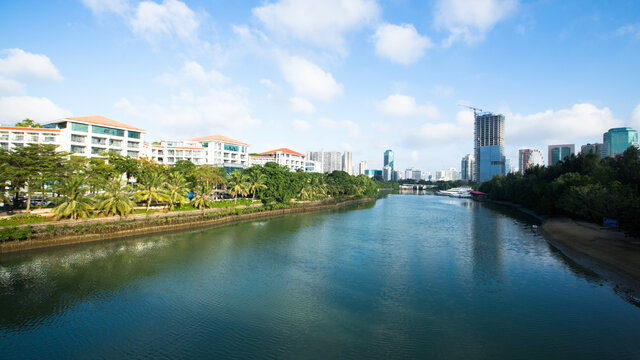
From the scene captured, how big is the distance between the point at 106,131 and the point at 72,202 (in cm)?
2648

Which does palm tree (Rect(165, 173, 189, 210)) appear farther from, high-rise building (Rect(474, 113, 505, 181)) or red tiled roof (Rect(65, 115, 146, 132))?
high-rise building (Rect(474, 113, 505, 181))

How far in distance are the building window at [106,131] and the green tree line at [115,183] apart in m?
9.25

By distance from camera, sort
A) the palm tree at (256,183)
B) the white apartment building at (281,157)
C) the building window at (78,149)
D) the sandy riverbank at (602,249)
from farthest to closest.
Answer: the white apartment building at (281,157) < the palm tree at (256,183) < the building window at (78,149) < the sandy riverbank at (602,249)

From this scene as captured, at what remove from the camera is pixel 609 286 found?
51.2ft

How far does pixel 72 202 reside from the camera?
76.0 feet

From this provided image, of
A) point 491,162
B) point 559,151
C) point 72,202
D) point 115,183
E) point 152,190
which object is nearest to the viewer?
point 72,202

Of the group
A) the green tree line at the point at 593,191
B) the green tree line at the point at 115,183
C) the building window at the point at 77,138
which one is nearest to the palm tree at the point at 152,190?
the green tree line at the point at 115,183

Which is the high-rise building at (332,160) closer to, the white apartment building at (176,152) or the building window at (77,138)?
the white apartment building at (176,152)

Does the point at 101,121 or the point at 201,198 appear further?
the point at 101,121

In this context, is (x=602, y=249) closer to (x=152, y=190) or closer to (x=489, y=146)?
(x=152, y=190)

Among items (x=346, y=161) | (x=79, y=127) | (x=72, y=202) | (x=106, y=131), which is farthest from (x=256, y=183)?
(x=346, y=161)

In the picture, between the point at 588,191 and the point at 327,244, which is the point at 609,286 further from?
the point at 588,191

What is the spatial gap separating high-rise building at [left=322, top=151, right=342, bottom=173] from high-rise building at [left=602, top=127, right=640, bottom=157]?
114242mm

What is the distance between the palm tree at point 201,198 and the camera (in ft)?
112
